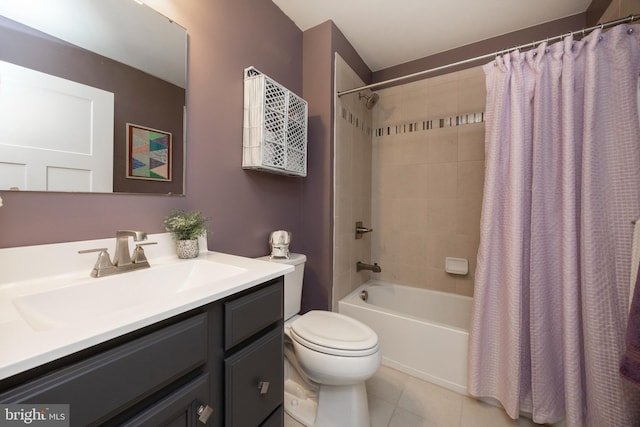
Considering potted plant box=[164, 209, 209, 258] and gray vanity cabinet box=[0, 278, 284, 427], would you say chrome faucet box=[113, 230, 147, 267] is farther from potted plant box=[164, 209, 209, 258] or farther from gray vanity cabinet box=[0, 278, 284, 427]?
gray vanity cabinet box=[0, 278, 284, 427]

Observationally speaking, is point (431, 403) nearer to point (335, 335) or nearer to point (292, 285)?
point (335, 335)

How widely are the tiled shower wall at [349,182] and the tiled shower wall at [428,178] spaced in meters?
0.16

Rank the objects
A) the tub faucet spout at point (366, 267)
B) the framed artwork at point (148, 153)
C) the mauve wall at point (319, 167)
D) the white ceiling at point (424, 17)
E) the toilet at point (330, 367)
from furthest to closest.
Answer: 1. the tub faucet spout at point (366, 267)
2. the mauve wall at point (319, 167)
3. the white ceiling at point (424, 17)
4. the toilet at point (330, 367)
5. the framed artwork at point (148, 153)

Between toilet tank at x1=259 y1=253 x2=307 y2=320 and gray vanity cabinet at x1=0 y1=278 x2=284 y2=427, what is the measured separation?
0.52 m

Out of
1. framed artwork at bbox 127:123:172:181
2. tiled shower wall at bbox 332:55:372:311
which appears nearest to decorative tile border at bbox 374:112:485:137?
tiled shower wall at bbox 332:55:372:311

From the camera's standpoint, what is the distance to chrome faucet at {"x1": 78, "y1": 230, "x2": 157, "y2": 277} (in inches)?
31.4

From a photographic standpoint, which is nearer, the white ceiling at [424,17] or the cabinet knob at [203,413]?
the cabinet knob at [203,413]

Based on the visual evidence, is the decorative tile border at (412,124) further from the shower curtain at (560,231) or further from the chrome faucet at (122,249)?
the chrome faucet at (122,249)

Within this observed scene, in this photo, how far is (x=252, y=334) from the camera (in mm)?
770

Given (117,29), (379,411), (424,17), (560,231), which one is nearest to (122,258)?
(117,29)

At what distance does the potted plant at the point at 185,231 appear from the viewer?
1009 millimetres

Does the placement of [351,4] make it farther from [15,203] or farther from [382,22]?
[15,203]

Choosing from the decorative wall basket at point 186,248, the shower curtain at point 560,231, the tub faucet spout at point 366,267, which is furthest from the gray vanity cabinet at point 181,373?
the tub faucet spout at point 366,267

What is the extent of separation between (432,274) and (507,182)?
1.03 m
